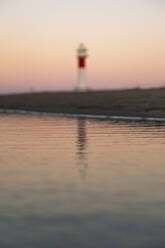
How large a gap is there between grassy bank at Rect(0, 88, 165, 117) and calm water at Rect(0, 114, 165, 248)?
21698 mm

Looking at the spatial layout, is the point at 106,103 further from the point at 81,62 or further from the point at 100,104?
the point at 81,62

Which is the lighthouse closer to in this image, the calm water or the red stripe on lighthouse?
the red stripe on lighthouse

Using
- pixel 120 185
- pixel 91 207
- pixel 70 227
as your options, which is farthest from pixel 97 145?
pixel 70 227

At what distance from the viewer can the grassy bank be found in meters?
37.2

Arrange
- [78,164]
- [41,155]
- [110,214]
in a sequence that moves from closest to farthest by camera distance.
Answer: [110,214] → [78,164] → [41,155]

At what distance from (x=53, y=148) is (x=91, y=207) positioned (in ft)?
23.6

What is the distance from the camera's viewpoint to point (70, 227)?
5.29 metres

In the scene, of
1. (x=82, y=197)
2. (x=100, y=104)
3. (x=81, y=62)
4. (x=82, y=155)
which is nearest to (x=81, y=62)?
(x=81, y=62)

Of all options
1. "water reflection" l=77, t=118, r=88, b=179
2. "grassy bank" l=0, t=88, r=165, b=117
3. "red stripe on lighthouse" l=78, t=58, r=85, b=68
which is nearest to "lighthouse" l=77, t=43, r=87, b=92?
"red stripe on lighthouse" l=78, t=58, r=85, b=68

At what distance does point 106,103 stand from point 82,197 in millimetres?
38531

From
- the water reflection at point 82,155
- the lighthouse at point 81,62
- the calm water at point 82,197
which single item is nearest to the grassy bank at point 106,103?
the lighthouse at point 81,62

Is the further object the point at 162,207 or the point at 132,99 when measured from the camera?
the point at 132,99

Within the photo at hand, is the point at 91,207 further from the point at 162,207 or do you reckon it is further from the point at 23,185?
the point at 23,185

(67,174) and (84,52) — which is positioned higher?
(84,52)
